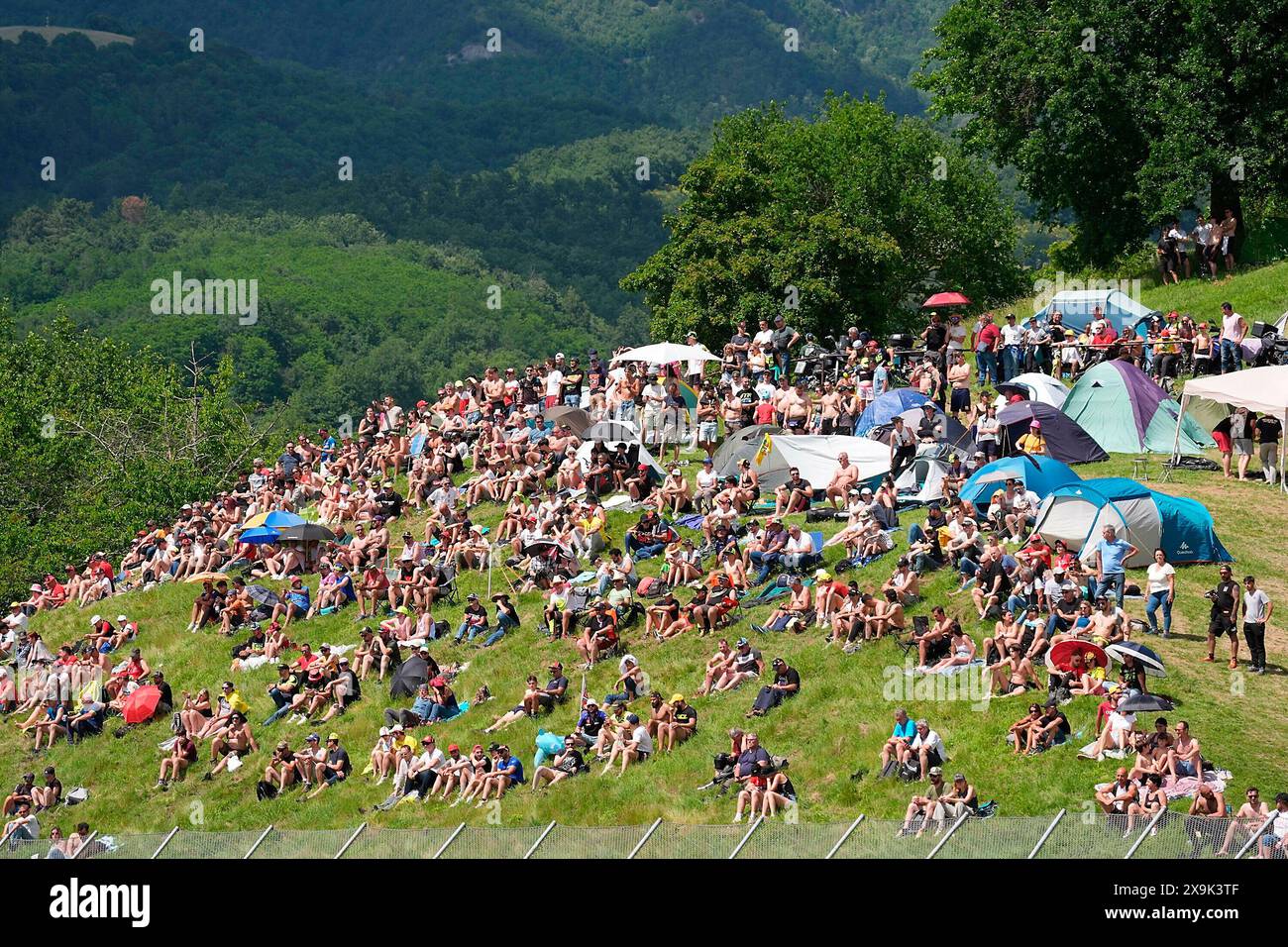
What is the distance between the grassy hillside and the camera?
81.6 feet

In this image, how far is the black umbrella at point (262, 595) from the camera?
1500 inches

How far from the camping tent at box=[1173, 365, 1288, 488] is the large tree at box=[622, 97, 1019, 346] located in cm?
1973

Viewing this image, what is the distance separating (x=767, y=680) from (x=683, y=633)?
111 inches

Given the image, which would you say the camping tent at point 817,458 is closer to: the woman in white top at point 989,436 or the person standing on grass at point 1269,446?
the woman in white top at point 989,436

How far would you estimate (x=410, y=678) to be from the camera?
3200cm

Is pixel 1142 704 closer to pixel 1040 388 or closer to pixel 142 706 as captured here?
pixel 1040 388

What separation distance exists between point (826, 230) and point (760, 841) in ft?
117

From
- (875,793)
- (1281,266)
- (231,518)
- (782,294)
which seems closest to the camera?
(875,793)

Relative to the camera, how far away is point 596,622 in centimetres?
3155

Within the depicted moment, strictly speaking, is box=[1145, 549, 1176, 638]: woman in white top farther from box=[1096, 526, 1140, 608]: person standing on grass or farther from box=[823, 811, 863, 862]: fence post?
box=[823, 811, 863, 862]: fence post
